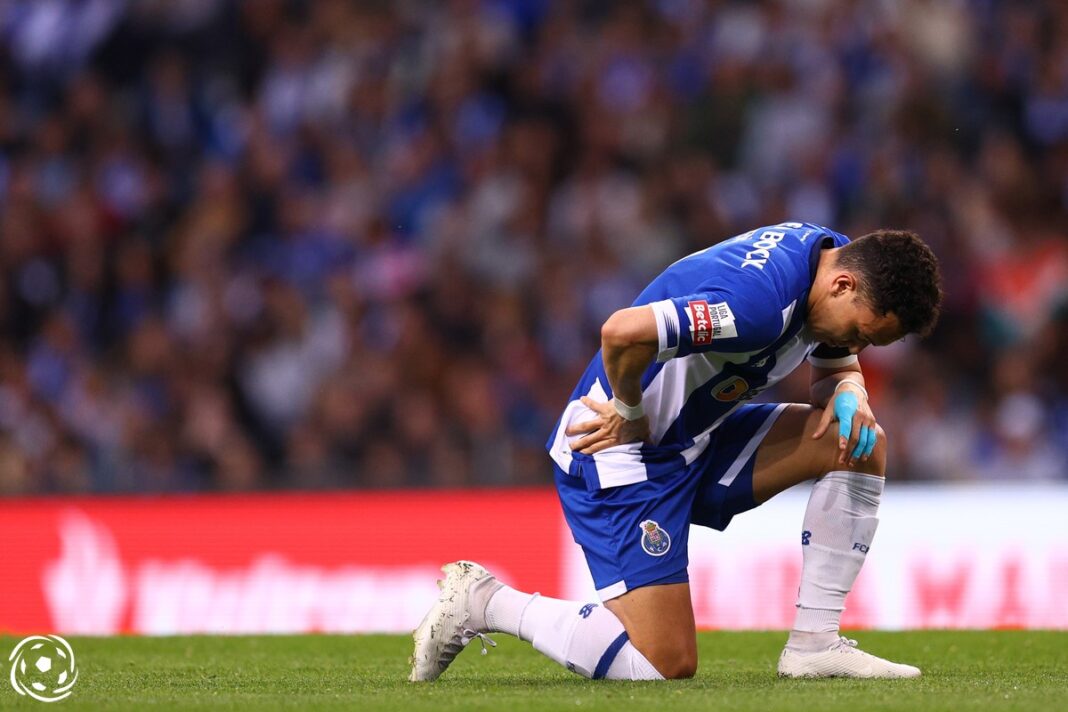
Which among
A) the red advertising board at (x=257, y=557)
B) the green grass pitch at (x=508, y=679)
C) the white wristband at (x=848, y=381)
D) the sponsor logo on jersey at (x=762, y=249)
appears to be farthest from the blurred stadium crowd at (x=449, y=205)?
the sponsor logo on jersey at (x=762, y=249)

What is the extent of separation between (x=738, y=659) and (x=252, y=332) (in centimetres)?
618

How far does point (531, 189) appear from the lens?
12023 mm

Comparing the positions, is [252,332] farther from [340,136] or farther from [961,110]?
[961,110]

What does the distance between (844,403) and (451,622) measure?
4.59 feet

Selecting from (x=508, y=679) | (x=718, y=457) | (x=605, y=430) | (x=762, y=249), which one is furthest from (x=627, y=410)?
(x=508, y=679)

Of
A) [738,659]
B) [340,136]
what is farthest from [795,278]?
[340,136]

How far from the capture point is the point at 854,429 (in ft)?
15.8

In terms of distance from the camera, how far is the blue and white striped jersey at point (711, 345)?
4.46 meters

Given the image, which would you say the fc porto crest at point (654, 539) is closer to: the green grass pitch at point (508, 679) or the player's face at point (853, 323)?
the green grass pitch at point (508, 679)

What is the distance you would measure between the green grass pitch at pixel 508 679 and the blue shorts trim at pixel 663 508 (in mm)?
361

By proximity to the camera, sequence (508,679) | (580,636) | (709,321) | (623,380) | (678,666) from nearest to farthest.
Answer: (709,321), (623,380), (580,636), (678,666), (508,679)

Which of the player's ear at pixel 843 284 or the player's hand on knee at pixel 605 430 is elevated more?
the player's ear at pixel 843 284

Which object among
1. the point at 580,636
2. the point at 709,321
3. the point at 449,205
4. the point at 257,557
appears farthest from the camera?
the point at 449,205

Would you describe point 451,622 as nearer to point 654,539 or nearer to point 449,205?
point 654,539
